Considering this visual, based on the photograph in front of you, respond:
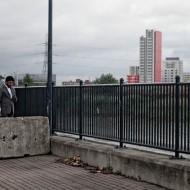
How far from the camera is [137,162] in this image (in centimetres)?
780

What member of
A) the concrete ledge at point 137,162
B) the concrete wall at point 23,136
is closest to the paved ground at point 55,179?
the concrete ledge at point 137,162

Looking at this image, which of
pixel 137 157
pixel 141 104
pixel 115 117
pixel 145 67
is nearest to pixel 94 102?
pixel 115 117

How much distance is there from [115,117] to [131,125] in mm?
569

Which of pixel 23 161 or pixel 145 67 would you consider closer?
pixel 23 161

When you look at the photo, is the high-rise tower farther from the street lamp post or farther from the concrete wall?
the concrete wall

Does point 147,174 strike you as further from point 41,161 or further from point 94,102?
point 41,161

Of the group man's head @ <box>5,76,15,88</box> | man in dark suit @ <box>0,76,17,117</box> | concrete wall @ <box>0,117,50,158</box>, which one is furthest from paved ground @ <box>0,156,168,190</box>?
man's head @ <box>5,76,15,88</box>

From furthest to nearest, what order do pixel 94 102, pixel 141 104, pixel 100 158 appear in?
pixel 94 102, pixel 100 158, pixel 141 104

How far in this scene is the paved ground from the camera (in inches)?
287

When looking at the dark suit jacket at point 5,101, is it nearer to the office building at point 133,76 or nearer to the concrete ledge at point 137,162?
Result: the concrete ledge at point 137,162

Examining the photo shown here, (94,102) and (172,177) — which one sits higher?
(94,102)

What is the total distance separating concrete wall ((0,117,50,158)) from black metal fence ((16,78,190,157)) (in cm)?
51

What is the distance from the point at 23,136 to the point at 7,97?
1.13m

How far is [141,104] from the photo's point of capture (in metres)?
8.34
